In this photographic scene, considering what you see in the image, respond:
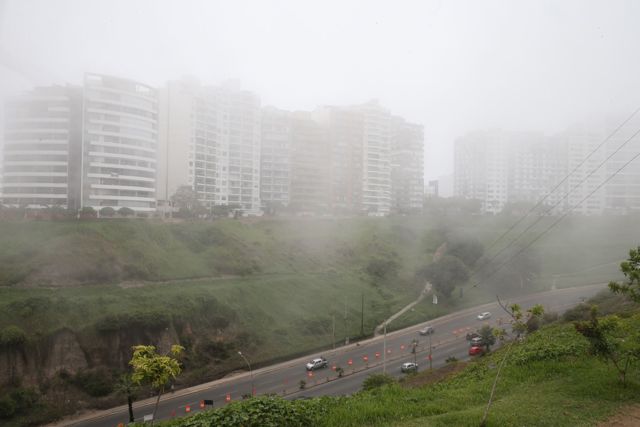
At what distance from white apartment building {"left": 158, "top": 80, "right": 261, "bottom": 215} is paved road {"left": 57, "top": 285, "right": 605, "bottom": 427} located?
15.5m

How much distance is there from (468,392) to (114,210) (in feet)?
71.4

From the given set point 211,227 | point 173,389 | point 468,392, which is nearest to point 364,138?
point 211,227

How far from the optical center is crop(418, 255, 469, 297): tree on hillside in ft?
78.4

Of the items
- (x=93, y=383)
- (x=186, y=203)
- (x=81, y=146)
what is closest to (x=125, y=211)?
(x=186, y=203)

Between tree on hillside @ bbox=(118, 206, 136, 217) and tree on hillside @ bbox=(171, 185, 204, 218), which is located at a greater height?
tree on hillside @ bbox=(171, 185, 204, 218)

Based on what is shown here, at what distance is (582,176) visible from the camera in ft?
142

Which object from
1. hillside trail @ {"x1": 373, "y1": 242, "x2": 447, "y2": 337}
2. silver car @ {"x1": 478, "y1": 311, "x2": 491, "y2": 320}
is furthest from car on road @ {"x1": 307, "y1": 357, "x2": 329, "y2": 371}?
silver car @ {"x1": 478, "y1": 311, "x2": 491, "y2": 320}

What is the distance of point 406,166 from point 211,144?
69.0ft

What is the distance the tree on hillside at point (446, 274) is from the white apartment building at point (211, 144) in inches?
545

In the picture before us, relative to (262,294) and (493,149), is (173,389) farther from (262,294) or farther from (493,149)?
(493,149)

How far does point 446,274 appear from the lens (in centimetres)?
2386

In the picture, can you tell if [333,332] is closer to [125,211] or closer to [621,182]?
[125,211]

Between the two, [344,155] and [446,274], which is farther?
[344,155]

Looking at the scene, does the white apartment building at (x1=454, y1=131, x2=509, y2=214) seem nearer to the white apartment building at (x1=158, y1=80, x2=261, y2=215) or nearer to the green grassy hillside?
the white apartment building at (x1=158, y1=80, x2=261, y2=215)
